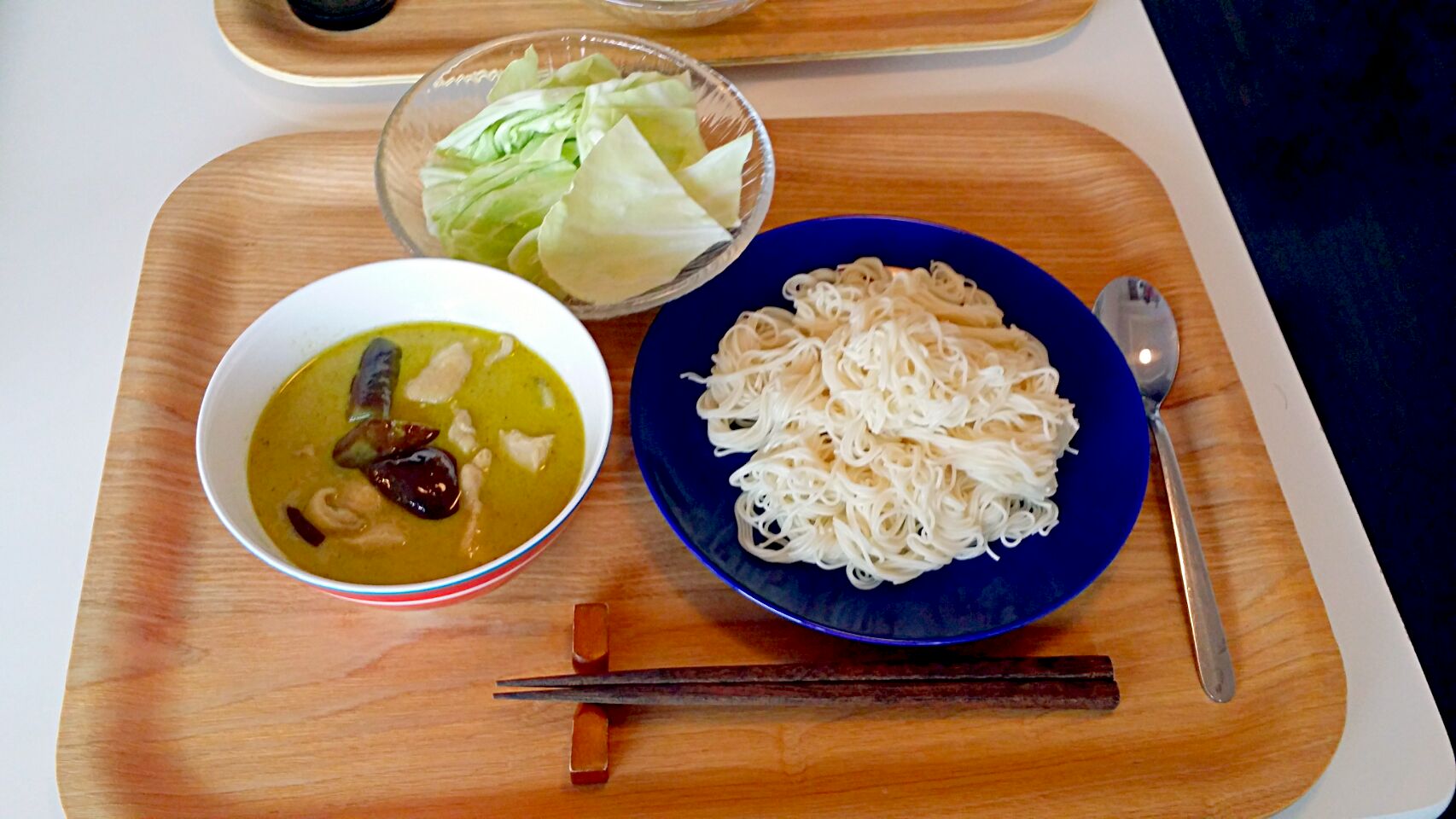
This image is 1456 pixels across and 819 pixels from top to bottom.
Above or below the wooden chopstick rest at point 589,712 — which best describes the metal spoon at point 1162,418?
below

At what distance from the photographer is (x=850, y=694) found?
1.36 m

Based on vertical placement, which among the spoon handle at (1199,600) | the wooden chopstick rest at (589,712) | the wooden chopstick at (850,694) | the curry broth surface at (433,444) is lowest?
the spoon handle at (1199,600)

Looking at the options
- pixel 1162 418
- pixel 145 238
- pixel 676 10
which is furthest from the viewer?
pixel 676 10

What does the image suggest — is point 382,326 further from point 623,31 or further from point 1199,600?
point 1199,600

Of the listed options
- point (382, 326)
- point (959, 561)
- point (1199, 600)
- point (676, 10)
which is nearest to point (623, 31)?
point (676, 10)

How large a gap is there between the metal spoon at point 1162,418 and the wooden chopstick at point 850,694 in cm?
19

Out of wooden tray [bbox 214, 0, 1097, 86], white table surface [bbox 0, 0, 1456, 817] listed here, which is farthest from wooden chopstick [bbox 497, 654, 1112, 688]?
A: wooden tray [bbox 214, 0, 1097, 86]

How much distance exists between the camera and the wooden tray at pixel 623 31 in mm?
2049

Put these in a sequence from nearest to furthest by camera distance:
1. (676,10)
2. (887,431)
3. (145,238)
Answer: (887,431) < (145,238) < (676,10)

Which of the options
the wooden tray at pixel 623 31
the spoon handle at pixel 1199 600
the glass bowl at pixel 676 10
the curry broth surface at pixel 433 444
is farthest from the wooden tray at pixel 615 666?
the glass bowl at pixel 676 10

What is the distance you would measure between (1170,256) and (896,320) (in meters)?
0.65

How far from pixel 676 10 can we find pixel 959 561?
124 cm

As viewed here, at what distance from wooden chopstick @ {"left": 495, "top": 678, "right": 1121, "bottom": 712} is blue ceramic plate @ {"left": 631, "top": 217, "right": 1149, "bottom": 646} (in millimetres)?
79

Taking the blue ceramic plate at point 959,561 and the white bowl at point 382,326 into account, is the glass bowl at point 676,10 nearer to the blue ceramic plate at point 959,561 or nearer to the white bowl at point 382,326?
the blue ceramic plate at point 959,561
